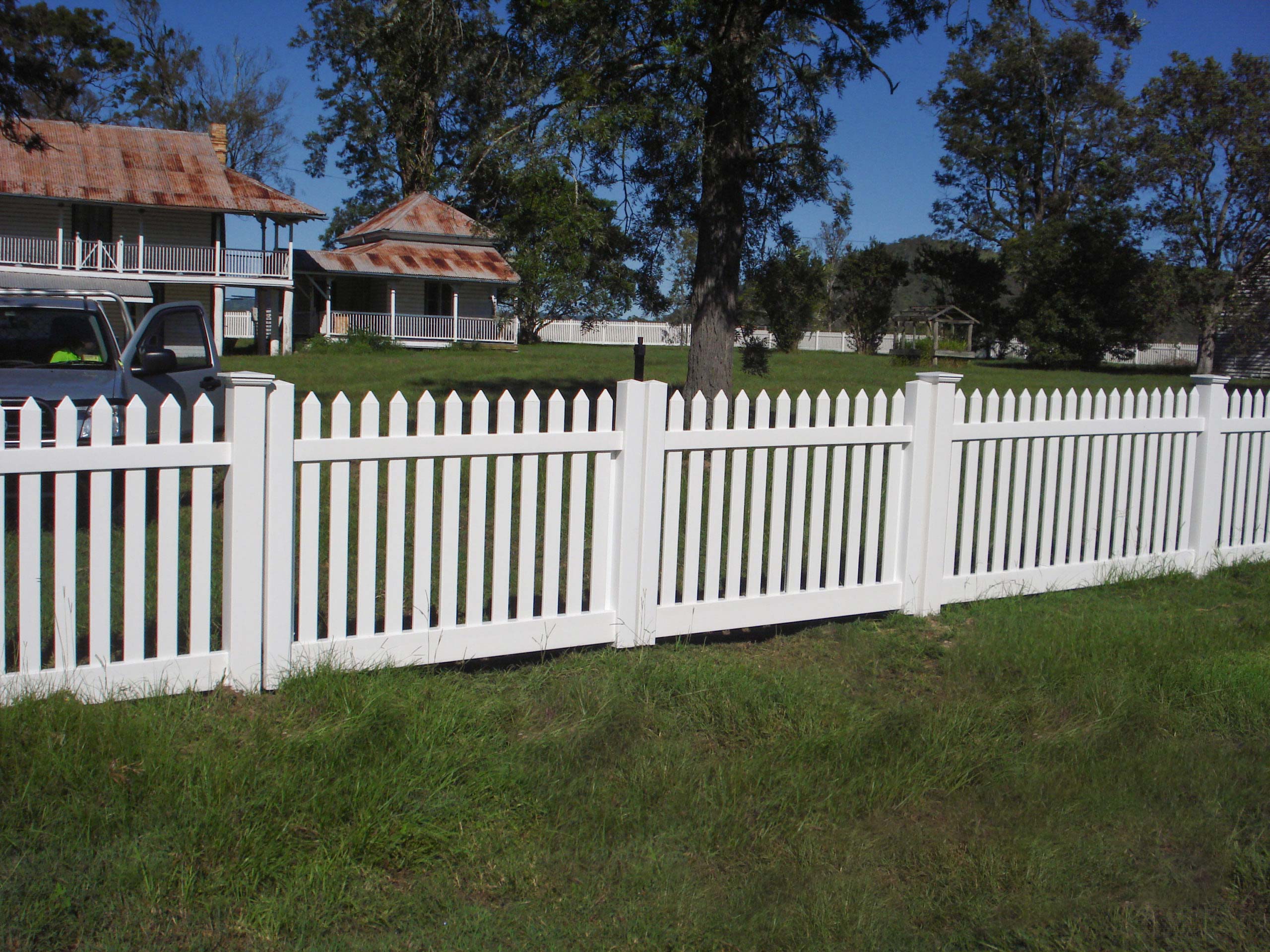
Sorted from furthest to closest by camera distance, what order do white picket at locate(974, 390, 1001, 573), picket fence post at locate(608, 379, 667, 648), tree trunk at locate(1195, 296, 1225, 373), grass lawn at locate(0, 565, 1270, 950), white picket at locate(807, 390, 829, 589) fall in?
tree trunk at locate(1195, 296, 1225, 373)
white picket at locate(974, 390, 1001, 573)
white picket at locate(807, 390, 829, 589)
picket fence post at locate(608, 379, 667, 648)
grass lawn at locate(0, 565, 1270, 950)

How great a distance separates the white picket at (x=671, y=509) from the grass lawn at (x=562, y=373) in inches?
312

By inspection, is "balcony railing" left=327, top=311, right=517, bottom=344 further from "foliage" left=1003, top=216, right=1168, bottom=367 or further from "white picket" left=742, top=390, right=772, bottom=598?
"white picket" left=742, top=390, right=772, bottom=598

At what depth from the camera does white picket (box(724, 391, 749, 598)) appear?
5.25 metres

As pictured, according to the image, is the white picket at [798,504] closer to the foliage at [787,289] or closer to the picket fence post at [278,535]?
the picket fence post at [278,535]

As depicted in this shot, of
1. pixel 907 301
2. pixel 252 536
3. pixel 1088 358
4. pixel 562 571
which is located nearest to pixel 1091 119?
pixel 1088 358

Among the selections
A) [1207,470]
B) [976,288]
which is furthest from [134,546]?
[976,288]

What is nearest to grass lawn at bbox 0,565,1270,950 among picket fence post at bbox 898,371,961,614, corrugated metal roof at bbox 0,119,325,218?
picket fence post at bbox 898,371,961,614

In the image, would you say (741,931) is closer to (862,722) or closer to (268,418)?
(862,722)

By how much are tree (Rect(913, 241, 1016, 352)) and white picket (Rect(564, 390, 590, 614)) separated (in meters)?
38.1

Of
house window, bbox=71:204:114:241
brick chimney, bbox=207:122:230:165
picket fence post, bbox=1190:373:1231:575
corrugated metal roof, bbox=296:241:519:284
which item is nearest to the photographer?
picket fence post, bbox=1190:373:1231:575

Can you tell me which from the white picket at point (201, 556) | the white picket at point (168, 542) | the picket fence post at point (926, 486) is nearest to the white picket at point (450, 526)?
the white picket at point (201, 556)

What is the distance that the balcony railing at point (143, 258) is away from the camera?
27.7 meters

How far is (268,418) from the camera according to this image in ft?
13.6

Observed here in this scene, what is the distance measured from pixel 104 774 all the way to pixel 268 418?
1.41 m
